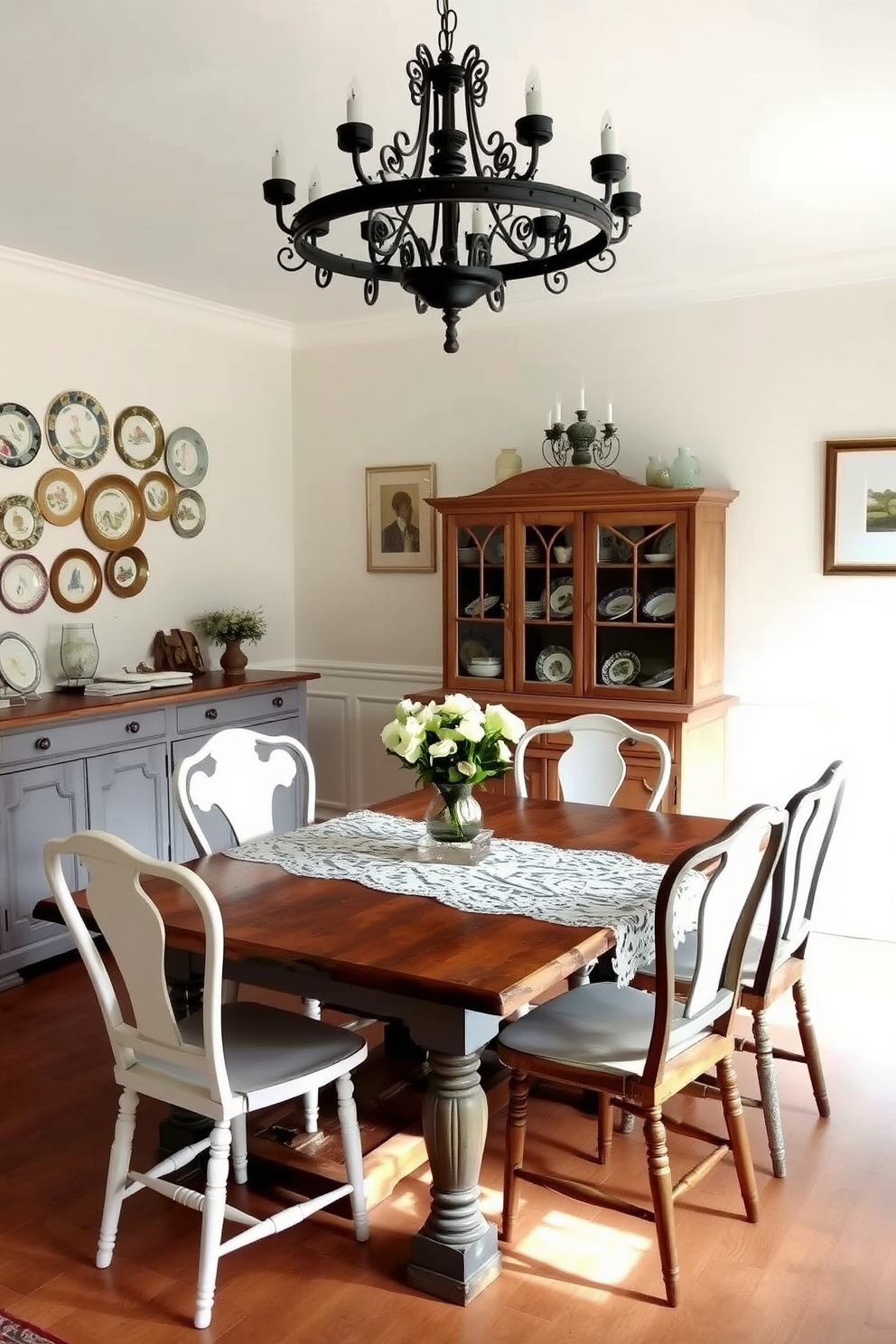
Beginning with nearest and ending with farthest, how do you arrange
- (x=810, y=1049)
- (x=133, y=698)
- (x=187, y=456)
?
(x=810, y=1049), (x=133, y=698), (x=187, y=456)

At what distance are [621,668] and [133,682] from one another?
187 cm

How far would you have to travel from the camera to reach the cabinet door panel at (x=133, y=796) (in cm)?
417

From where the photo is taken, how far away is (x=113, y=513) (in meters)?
4.77

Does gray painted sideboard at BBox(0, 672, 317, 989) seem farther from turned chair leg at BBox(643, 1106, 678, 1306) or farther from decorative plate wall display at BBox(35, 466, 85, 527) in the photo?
turned chair leg at BBox(643, 1106, 678, 1306)

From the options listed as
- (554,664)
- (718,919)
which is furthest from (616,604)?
(718,919)

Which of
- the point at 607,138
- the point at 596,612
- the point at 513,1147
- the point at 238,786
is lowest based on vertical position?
the point at 513,1147

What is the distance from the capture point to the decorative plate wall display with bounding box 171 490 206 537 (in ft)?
16.7

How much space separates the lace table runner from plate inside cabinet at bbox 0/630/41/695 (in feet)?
5.59

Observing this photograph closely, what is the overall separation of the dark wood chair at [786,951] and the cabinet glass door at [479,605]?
2.03 m

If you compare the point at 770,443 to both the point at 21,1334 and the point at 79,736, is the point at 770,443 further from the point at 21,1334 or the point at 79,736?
the point at 21,1334

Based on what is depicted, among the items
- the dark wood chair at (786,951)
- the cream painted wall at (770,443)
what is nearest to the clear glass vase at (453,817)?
the dark wood chair at (786,951)

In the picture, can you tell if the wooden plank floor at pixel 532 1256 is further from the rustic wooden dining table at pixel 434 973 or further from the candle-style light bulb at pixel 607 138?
the candle-style light bulb at pixel 607 138

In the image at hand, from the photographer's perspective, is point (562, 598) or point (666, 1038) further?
point (562, 598)

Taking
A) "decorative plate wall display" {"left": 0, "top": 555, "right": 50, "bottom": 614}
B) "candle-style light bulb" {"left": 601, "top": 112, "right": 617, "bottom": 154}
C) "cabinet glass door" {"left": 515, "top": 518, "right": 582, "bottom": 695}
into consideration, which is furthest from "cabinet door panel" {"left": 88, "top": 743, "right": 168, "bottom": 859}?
"candle-style light bulb" {"left": 601, "top": 112, "right": 617, "bottom": 154}
